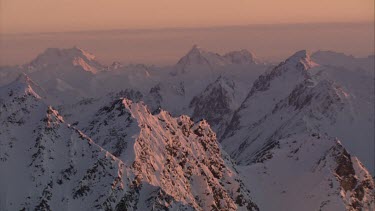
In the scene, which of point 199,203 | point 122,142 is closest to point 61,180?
point 122,142

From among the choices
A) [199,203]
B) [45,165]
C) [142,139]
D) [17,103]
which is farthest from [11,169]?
[199,203]

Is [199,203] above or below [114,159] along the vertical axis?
below

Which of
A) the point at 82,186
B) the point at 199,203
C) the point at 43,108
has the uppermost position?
the point at 43,108

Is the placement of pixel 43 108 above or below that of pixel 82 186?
above

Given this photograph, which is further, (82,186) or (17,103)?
(17,103)

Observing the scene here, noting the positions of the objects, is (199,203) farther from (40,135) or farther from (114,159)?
(40,135)

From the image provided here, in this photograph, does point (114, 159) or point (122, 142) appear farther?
point (122, 142)

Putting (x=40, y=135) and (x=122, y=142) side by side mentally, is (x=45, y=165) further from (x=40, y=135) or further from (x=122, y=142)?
(x=122, y=142)

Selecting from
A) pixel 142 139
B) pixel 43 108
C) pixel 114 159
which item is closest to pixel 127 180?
pixel 114 159
